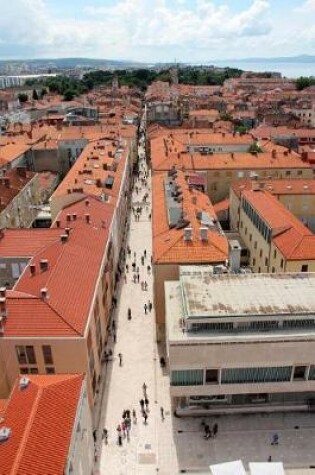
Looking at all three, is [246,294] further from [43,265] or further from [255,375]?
[43,265]

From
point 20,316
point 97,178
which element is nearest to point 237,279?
point 20,316

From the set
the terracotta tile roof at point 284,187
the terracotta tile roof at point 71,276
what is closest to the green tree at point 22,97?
the terracotta tile roof at point 284,187

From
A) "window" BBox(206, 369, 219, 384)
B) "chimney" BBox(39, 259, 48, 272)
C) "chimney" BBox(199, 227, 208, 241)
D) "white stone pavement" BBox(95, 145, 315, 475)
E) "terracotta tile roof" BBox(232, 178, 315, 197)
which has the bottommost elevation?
"white stone pavement" BBox(95, 145, 315, 475)

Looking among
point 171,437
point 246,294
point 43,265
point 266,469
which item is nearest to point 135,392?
point 171,437

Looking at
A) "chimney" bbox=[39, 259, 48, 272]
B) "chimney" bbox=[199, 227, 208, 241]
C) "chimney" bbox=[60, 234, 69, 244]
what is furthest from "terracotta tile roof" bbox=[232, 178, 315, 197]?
"chimney" bbox=[39, 259, 48, 272]

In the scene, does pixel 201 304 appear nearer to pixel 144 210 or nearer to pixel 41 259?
pixel 41 259

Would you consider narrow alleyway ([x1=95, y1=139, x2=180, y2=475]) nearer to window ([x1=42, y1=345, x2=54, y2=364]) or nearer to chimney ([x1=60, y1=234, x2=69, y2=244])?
window ([x1=42, y1=345, x2=54, y2=364])

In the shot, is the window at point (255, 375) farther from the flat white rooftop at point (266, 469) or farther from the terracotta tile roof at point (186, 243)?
the terracotta tile roof at point (186, 243)

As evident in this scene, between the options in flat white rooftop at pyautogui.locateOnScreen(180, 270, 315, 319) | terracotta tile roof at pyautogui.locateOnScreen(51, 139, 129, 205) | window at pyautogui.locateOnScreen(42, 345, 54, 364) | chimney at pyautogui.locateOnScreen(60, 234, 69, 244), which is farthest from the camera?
terracotta tile roof at pyautogui.locateOnScreen(51, 139, 129, 205)
